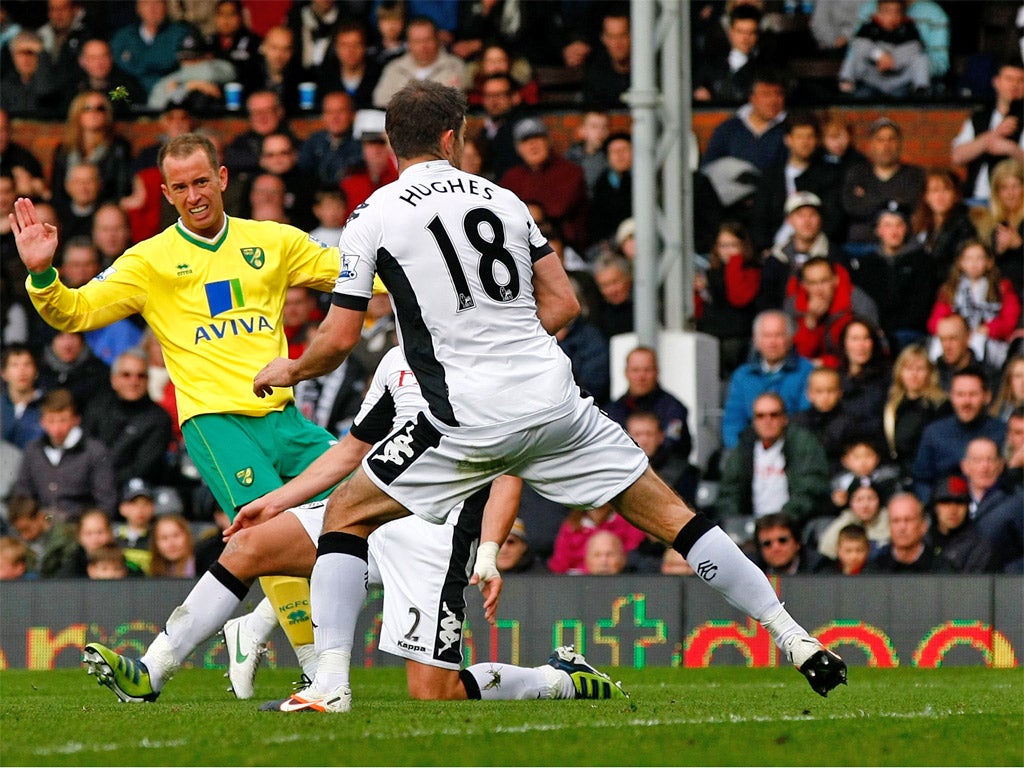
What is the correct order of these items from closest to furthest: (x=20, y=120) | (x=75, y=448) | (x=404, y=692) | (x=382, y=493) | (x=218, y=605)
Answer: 1. (x=382, y=493)
2. (x=218, y=605)
3. (x=404, y=692)
4. (x=75, y=448)
5. (x=20, y=120)

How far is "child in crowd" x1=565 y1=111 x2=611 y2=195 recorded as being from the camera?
15469 millimetres

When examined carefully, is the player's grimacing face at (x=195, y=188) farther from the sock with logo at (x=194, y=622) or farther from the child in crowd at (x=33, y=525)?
the child in crowd at (x=33, y=525)

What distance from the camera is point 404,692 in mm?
8867

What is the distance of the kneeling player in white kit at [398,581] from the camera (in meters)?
7.24

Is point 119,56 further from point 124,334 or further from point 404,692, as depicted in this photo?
point 404,692

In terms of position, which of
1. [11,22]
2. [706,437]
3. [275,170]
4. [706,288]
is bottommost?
[706,437]

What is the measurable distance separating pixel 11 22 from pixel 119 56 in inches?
63.6

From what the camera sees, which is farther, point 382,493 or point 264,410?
point 264,410

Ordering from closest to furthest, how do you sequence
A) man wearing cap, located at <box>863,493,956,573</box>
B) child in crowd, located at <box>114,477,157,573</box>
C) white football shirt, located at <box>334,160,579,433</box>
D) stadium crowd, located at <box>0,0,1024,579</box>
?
white football shirt, located at <box>334,160,579,433</box>, man wearing cap, located at <box>863,493,956,573</box>, stadium crowd, located at <box>0,0,1024,579</box>, child in crowd, located at <box>114,477,157,573</box>

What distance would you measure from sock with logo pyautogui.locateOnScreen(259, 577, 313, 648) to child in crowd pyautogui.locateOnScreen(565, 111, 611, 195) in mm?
7747

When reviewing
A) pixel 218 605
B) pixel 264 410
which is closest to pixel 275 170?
pixel 264 410

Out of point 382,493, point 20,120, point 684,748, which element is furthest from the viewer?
point 20,120

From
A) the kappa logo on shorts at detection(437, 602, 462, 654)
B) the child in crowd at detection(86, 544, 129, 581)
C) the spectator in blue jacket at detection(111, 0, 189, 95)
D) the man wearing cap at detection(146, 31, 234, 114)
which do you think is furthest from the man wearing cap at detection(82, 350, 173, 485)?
→ the kappa logo on shorts at detection(437, 602, 462, 654)

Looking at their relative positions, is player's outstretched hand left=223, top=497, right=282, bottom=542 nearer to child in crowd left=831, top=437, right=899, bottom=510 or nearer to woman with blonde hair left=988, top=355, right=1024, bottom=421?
child in crowd left=831, top=437, right=899, bottom=510
